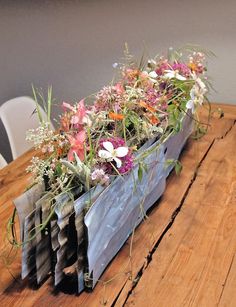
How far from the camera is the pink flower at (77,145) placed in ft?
3.22

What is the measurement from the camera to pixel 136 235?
1.18m

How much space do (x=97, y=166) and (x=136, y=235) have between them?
0.93 feet

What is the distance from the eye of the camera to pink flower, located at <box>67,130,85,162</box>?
98 cm

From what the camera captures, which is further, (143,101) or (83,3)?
(83,3)

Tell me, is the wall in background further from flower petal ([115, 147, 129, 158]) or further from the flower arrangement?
flower petal ([115, 147, 129, 158])

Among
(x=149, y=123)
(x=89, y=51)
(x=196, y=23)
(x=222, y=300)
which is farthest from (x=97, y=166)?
(x=89, y=51)

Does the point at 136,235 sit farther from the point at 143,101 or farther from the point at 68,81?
the point at 68,81


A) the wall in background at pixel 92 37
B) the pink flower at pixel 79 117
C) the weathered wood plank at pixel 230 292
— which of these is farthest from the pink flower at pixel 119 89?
the wall in background at pixel 92 37

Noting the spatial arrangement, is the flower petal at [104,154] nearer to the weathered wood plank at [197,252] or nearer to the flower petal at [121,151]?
the flower petal at [121,151]

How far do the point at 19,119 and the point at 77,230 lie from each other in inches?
64.3

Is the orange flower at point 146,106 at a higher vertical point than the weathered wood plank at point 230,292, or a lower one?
higher

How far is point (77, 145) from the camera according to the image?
990mm

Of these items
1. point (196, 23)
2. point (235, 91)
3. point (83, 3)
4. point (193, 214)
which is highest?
point (83, 3)

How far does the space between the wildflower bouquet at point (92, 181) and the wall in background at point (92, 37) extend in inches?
49.9
